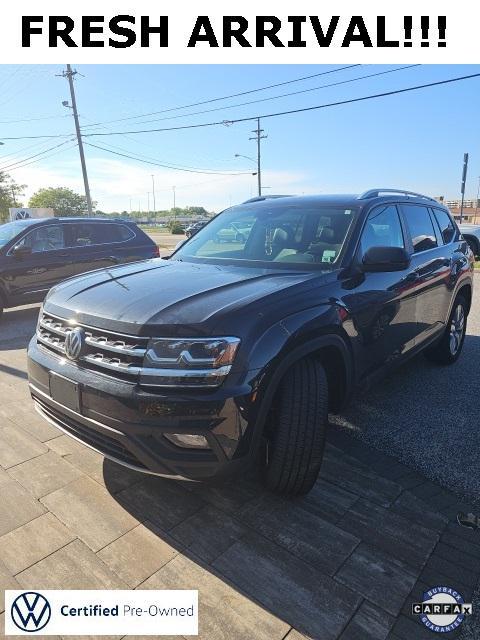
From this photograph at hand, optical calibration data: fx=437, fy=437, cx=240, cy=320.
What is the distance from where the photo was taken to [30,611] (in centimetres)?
187

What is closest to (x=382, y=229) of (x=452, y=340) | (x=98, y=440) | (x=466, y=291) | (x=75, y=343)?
(x=452, y=340)

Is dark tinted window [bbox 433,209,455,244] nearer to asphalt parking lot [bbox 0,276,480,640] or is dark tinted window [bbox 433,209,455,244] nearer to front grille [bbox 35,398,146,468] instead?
asphalt parking lot [bbox 0,276,480,640]

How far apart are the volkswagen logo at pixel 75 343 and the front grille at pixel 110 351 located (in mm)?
19

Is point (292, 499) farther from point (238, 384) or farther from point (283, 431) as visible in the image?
point (238, 384)

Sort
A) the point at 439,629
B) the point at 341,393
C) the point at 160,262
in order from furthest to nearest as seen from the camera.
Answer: the point at 160,262 < the point at 341,393 < the point at 439,629

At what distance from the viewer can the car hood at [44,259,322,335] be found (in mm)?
2090

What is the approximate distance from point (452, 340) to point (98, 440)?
400 centimetres

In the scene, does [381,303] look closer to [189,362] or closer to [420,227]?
[420,227]

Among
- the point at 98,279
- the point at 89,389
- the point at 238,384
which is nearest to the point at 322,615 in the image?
the point at 238,384

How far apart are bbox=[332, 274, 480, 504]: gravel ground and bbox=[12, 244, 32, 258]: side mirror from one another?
19.7ft

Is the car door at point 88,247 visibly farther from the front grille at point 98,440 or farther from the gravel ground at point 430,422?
the front grille at point 98,440

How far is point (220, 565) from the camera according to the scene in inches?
81.5

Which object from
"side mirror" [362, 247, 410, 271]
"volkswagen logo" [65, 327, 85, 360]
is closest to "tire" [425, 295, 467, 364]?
"side mirror" [362, 247, 410, 271]

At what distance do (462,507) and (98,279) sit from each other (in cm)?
260
